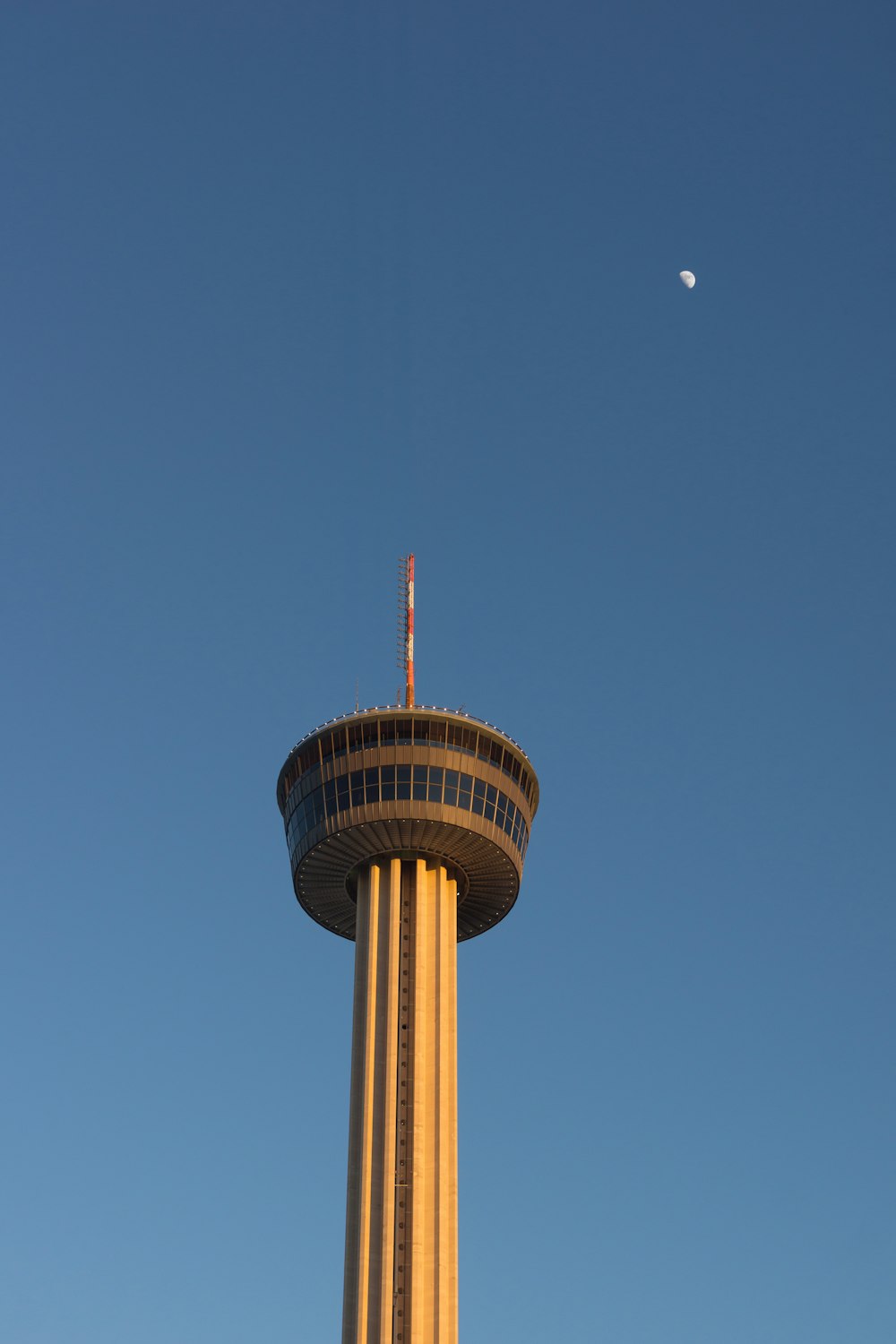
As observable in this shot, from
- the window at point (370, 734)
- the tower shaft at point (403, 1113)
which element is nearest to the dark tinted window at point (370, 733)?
the window at point (370, 734)

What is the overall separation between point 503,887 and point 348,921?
13.1 meters

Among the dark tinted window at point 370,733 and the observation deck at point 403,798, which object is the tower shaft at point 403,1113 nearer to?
the observation deck at point 403,798

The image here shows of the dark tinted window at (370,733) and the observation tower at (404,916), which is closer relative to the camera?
the observation tower at (404,916)

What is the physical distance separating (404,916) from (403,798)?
9.07 meters

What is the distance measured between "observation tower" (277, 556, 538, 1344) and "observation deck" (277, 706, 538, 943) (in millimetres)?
113

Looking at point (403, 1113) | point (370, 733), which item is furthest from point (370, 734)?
point (403, 1113)

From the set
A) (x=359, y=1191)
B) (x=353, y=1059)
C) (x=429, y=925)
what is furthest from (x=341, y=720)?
(x=359, y=1191)

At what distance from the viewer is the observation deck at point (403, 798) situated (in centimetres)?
11831

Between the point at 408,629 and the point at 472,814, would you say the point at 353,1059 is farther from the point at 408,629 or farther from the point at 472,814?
the point at 408,629

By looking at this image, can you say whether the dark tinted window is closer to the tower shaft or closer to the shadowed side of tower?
the shadowed side of tower

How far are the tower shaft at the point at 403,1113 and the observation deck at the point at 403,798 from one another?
2.80 meters

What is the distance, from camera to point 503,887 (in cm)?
12562

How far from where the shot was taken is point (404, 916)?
119 m

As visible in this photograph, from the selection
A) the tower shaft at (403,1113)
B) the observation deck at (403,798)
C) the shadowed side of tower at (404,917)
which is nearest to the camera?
the tower shaft at (403,1113)
